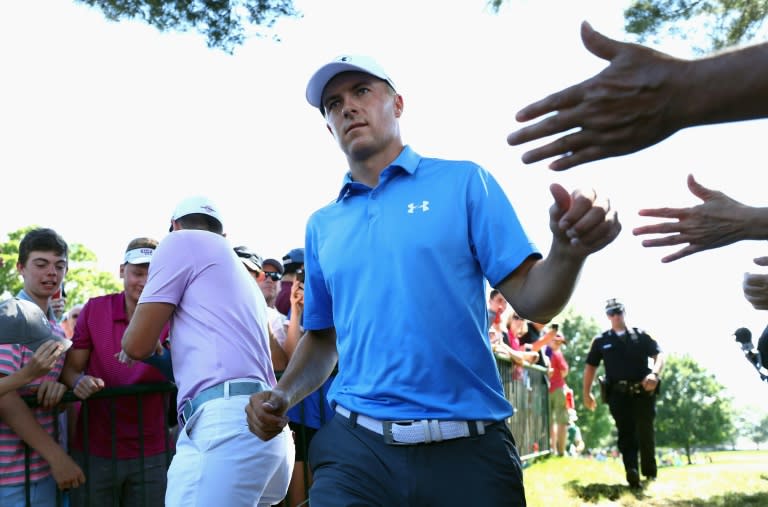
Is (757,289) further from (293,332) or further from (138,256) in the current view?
(138,256)

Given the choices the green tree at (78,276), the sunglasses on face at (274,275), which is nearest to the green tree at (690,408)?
the green tree at (78,276)

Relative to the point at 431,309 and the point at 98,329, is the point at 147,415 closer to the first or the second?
the point at 98,329

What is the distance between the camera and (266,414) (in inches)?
112

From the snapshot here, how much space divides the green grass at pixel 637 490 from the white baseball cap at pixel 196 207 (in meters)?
5.32

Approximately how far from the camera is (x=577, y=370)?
2697 inches

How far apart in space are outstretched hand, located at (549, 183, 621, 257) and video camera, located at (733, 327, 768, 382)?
470 cm

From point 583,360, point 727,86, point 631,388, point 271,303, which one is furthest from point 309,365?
point 583,360

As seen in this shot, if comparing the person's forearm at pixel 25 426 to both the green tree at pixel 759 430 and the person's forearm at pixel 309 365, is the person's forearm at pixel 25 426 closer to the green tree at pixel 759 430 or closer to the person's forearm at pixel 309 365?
the person's forearm at pixel 309 365

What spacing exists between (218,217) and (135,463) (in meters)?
1.65

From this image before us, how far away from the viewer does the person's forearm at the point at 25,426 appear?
4.37m

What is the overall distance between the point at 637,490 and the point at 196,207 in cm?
766

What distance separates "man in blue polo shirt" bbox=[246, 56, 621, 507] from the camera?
2496 millimetres

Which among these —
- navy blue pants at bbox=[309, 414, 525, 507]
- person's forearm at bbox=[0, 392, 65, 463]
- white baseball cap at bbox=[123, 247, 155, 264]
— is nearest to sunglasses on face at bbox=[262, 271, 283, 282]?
white baseball cap at bbox=[123, 247, 155, 264]

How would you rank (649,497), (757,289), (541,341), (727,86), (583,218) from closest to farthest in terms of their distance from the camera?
1. (727,86)
2. (583,218)
3. (757,289)
4. (649,497)
5. (541,341)
